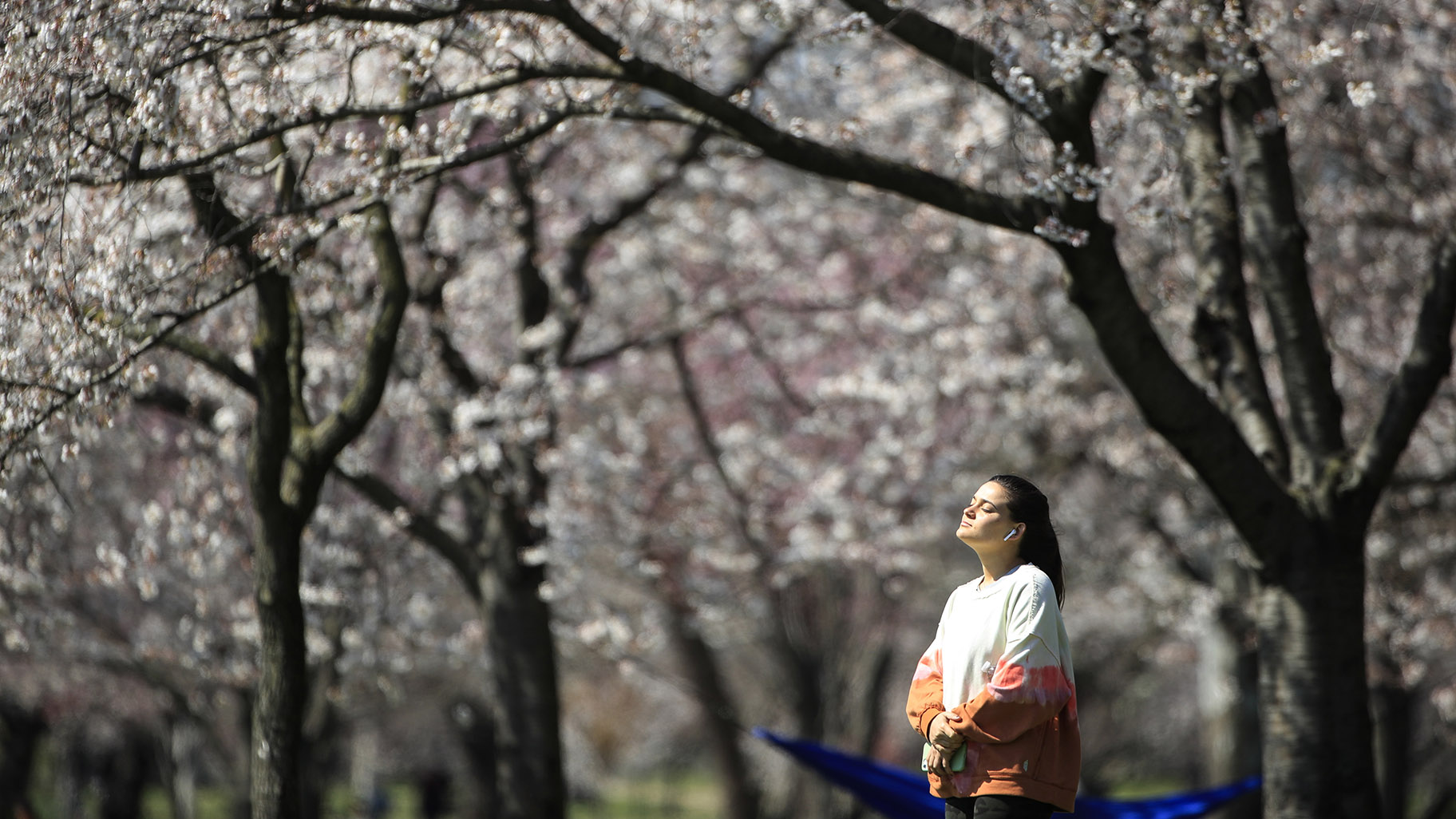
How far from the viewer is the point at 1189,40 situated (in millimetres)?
4832

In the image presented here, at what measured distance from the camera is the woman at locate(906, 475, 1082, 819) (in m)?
2.97

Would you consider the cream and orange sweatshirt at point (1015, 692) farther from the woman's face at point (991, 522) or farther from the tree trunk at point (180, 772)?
the tree trunk at point (180, 772)

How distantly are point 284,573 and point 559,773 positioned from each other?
10.3 ft

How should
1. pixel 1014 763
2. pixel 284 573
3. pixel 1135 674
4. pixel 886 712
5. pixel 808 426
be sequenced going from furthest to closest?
pixel 886 712
pixel 1135 674
pixel 808 426
pixel 284 573
pixel 1014 763

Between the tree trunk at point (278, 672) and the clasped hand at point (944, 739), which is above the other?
the tree trunk at point (278, 672)

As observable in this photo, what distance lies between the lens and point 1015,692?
2943 millimetres

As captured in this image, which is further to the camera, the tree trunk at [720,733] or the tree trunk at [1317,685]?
the tree trunk at [720,733]

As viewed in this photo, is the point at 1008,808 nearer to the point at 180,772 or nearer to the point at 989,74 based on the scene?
the point at 989,74

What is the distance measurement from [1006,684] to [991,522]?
0.40 m

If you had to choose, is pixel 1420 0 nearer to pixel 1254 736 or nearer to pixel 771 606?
pixel 1254 736

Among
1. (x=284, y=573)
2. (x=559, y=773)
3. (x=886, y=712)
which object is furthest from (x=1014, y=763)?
(x=886, y=712)

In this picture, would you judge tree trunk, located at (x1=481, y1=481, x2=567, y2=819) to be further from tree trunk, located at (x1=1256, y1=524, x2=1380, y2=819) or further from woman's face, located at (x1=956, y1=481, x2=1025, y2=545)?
woman's face, located at (x1=956, y1=481, x2=1025, y2=545)

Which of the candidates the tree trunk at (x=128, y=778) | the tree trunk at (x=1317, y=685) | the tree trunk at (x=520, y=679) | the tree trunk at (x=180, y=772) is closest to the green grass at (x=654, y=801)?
the tree trunk at (x=128, y=778)

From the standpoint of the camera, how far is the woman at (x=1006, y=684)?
2975 millimetres
